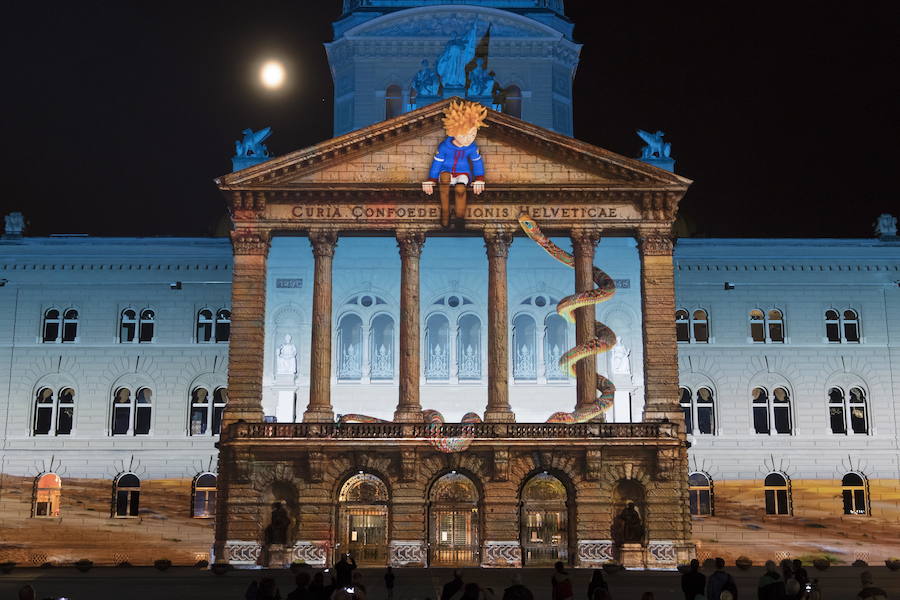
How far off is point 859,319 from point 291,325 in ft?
92.5

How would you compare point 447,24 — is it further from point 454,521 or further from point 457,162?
point 454,521

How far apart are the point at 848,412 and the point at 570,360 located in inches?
634

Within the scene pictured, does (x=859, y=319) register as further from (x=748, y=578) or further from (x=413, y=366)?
(x=413, y=366)

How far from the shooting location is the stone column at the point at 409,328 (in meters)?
46.1

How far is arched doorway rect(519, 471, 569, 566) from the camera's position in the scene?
45.1 meters

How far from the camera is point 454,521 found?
1791 inches

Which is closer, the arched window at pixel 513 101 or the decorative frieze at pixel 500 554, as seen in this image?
the decorative frieze at pixel 500 554

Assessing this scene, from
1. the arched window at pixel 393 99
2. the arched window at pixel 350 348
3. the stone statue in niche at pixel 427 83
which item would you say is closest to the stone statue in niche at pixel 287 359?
the arched window at pixel 350 348

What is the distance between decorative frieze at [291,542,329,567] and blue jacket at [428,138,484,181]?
53.3ft

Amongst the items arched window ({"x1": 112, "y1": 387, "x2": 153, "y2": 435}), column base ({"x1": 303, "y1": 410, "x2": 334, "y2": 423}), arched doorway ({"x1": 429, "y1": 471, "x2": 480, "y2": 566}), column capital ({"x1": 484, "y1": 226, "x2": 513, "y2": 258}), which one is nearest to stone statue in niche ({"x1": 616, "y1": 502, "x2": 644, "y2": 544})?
arched doorway ({"x1": 429, "y1": 471, "x2": 480, "y2": 566})

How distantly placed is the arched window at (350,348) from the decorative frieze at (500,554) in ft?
38.3

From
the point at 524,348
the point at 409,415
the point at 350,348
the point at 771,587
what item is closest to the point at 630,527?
the point at 409,415

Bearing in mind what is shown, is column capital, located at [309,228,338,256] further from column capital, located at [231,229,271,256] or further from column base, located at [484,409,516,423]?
column base, located at [484,409,516,423]

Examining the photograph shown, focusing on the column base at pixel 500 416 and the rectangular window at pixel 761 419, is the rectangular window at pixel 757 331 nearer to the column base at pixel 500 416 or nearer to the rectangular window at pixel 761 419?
the rectangular window at pixel 761 419
